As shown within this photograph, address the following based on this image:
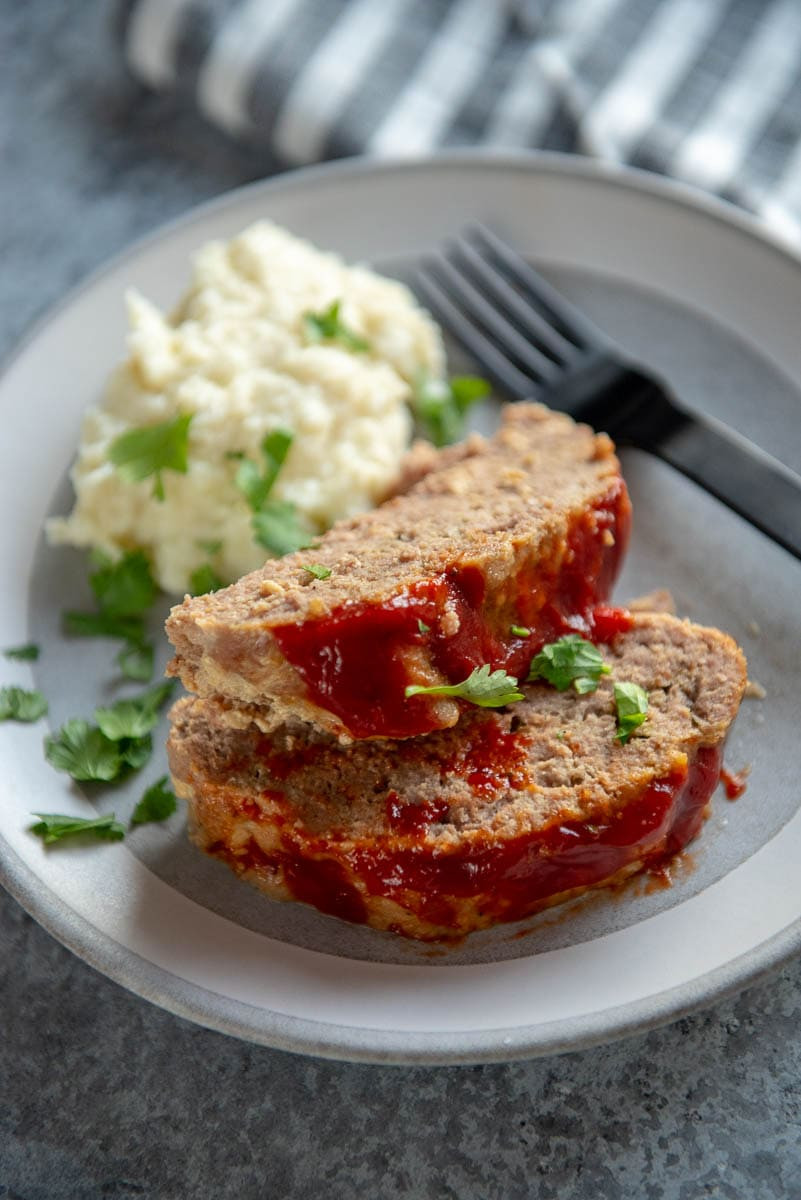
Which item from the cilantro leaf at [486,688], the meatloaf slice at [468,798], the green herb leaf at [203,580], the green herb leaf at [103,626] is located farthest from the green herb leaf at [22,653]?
the cilantro leaf at [486,688]

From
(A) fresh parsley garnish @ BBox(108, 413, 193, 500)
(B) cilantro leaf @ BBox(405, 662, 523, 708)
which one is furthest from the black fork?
(A) fresh parsley garnish @ BBox(108, 413, 193, 500)

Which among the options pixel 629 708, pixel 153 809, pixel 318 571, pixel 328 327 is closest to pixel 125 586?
pixel 153 809

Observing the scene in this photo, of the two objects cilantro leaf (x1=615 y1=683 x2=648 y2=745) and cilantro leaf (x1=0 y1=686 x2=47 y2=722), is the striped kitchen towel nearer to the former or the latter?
cilantro leaf (x1=615 y1=683 x2=648 y2=745)

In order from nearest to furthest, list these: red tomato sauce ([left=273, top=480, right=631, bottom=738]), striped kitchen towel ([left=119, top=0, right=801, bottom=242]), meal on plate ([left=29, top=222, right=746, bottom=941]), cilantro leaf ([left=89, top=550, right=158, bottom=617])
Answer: red tomato sauce ([left=273, top=480, right=631, bottom=738])
meal on plate ([left=29, top=222, right=746, bottom=941])
cilantro leaf ([left=89, top=550, right=158, bottom=617])
striped kitchen towel ([left=119, top=0, right=801, bottom=242])

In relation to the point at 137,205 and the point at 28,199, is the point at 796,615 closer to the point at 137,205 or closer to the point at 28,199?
the point at 137,205

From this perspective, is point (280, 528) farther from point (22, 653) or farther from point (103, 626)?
point (22, 653)
